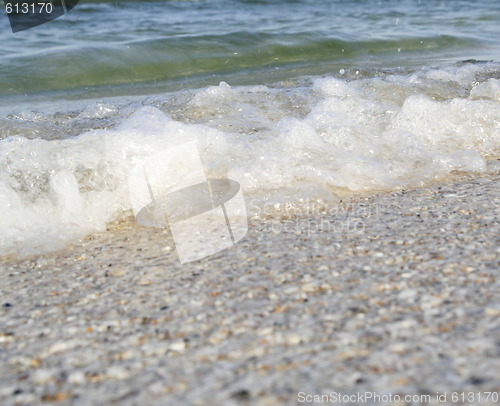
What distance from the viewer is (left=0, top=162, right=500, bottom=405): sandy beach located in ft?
4.52

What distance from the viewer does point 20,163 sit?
2893mm

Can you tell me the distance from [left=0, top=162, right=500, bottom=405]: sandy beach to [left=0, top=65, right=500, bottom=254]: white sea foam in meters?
0.28

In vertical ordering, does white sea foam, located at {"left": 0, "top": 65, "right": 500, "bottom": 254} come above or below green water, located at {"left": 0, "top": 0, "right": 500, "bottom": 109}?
below

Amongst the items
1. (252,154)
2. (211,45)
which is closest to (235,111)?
(252,154)

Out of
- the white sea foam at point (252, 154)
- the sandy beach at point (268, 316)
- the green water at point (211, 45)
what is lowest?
the sandy beach at point (268, 316)

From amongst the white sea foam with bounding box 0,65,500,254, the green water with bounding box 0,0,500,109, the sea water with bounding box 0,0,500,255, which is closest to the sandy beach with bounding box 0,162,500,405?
the white sea foam with bounding box 0,65,500,254

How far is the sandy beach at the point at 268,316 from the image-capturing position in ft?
4.52

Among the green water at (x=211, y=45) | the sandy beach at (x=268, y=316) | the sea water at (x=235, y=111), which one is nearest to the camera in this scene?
the sandy beach at (x=268, y=316)

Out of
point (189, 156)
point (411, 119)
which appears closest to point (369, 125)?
point (411, 119)

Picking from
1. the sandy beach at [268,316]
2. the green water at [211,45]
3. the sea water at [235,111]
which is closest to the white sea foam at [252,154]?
the sea water at [235,111]

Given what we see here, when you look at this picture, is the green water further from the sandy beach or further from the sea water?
the sandy beach

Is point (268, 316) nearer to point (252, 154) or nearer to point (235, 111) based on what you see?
point (252, 154)

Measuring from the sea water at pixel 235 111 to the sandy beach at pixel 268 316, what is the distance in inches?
16.0

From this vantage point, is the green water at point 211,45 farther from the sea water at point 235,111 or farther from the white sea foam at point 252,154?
the white sea foam at point 252,154
